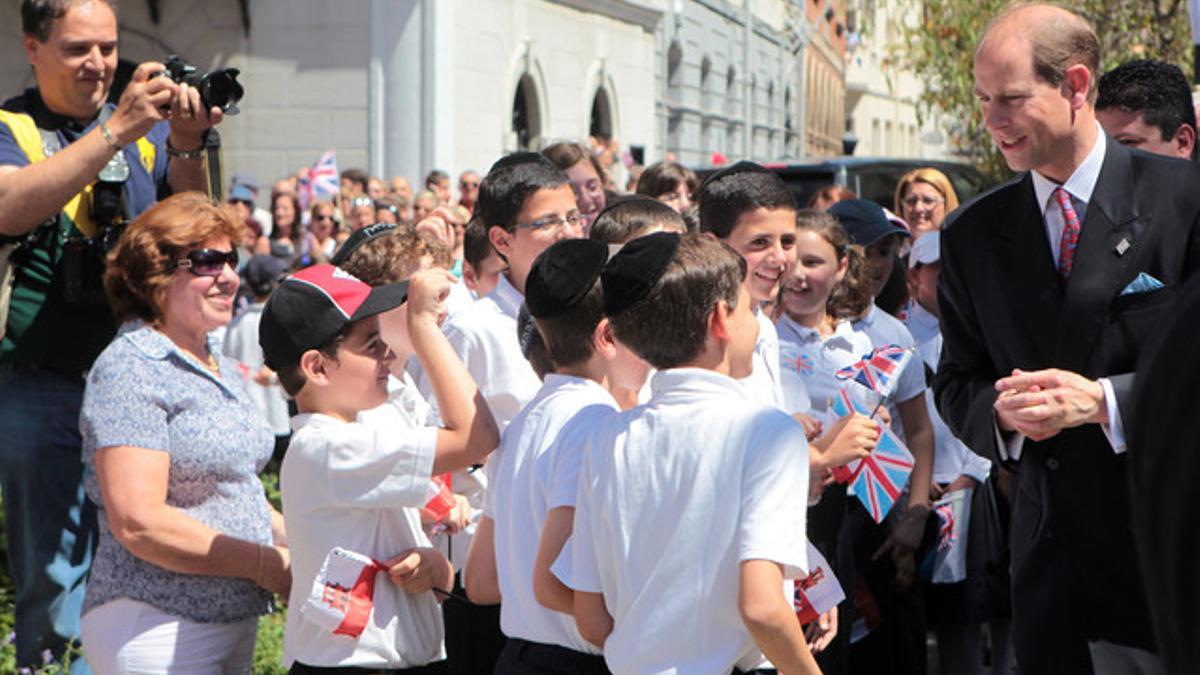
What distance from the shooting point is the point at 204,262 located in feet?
14.8

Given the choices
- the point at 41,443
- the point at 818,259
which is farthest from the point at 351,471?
the point at 818,259

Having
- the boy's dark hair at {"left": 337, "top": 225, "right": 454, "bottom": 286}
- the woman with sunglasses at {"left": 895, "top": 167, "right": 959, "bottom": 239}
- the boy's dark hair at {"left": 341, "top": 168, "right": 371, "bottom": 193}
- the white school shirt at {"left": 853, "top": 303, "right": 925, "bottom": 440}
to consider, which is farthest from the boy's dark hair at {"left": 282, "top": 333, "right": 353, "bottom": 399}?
the boy's dark hair at {"left": 341, "top": 168, "right": 371, "bottom": 193}

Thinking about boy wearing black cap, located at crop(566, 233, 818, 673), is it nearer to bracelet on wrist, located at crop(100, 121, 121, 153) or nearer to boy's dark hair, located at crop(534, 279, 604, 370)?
boy's dark hair, located at crop(534, 279, 604, 370)

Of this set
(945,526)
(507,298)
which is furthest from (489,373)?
(945,526)

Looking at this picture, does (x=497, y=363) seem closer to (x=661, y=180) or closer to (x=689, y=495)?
(x=689, y=495)

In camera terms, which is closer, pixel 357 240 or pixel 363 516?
pixel 363 516

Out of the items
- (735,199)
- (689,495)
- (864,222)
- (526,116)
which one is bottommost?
(689,495)

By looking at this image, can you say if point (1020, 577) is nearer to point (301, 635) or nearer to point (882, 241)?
point (301, 635)

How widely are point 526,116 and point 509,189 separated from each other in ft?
66.9

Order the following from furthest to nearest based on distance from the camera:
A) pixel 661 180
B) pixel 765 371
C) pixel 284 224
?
pixel 284 224 → pixel 661 180 → pixel 765 371

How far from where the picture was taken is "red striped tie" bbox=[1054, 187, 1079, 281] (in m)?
3.95

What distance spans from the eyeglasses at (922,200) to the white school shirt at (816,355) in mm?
2995

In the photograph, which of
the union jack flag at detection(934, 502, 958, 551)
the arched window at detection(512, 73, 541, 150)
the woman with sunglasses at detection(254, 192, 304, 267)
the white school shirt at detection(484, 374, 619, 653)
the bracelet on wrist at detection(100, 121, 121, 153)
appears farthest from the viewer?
the arched window at detection(512, 73, 541, 150)

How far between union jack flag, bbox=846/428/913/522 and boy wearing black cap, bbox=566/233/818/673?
153cm
